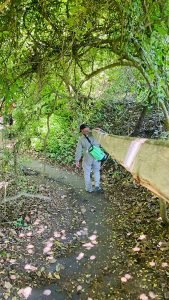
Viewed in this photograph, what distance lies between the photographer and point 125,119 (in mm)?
12820

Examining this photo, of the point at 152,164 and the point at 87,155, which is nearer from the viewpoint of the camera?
the point at 152,164

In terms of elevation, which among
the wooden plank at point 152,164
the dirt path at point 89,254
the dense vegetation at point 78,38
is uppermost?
the dense vegetation at point 78,38

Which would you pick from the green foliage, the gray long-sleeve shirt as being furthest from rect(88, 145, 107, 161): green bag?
the green foliage

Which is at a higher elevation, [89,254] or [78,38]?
[78,38]

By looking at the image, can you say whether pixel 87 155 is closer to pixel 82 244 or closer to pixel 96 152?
pixel 96 152

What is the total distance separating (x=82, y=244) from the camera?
22.3 feet

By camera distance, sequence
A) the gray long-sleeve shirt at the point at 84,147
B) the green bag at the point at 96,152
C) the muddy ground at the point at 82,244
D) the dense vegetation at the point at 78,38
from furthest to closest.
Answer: the gray long-sleeve shirt at the point at 84,147 < the green bag at the point at 96,152 < the muddy ground at the point at 82,244 < the dense vegetation at the point at 78,38

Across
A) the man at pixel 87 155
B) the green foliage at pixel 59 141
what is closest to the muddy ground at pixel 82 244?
the man at pixel 87 155

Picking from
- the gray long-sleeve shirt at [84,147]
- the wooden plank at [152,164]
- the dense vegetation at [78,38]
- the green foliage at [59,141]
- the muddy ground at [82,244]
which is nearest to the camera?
the wooden plank at [152,164]

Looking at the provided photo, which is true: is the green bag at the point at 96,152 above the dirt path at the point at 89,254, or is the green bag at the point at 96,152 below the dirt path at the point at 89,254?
above

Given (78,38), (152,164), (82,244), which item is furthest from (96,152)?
(152,164)

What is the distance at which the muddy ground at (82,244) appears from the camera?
5246 mm

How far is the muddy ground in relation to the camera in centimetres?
525

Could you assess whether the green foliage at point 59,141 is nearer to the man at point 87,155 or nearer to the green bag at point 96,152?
the man at point 87,155
